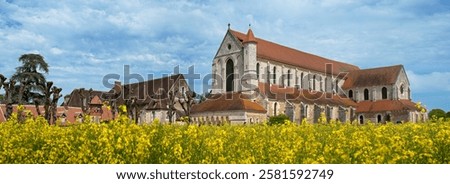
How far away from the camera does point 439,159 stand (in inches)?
383

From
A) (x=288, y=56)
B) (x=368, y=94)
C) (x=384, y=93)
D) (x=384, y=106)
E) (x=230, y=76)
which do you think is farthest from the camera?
(x=368, y=94)

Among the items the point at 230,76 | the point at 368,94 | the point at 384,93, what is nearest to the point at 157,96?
the point at 230,76

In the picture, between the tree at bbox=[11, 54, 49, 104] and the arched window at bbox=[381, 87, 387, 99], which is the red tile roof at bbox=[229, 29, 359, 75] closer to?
the arched window at bbox=[381, 87, 387, 99]

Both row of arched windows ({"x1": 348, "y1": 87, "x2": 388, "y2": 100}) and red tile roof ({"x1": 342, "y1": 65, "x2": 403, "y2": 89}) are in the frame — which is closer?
row of arched windows ({"x1": 348, "y1": 87, "x2": 388, "y2": 100})

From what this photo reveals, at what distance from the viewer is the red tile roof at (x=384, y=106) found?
68.3m

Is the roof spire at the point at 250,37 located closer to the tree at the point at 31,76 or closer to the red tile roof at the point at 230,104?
the red tile roof at the point at 230,104

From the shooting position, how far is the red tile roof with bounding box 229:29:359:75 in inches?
2667

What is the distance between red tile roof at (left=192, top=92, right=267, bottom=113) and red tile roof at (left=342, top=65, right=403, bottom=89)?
27.0 metres

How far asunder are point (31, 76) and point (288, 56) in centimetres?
Result: 3917

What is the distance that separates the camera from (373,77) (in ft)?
258

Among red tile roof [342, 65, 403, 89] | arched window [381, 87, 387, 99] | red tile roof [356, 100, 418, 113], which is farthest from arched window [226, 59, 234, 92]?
arched window [381, 87, 387, 99]

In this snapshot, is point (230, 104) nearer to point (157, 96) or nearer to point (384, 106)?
point (157, 96)

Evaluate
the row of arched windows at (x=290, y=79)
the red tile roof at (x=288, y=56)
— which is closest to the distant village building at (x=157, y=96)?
the red tile roof at (x=288, y=56)

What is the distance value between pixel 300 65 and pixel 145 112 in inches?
1000
